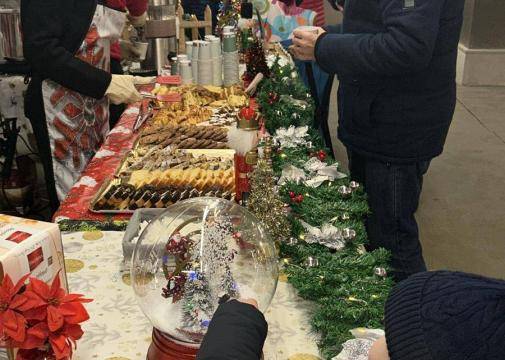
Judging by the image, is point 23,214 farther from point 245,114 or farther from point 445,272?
point 445,272

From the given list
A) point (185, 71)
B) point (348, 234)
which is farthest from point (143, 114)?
point (348, 234)

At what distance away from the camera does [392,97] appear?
1.92 m


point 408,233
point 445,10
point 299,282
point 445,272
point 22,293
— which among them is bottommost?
point 408,233

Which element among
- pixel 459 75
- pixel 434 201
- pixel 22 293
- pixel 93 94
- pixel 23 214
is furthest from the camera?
pixel 459 75

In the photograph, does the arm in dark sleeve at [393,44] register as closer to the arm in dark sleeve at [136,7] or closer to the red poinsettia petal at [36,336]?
the red poinsettia petal at [36,336]

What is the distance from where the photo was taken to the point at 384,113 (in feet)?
6.36

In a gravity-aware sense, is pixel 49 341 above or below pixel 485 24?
above

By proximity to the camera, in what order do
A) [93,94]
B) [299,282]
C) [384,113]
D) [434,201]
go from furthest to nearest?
[434,201]
[93,94]
[384,113]
[299,282]

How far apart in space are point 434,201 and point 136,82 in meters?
2.27

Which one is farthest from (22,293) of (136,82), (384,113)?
(136,82)

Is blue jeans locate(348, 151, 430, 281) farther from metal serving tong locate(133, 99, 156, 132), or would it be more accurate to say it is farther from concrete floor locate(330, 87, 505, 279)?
concrete floor locate(330, 87, 505, 279)

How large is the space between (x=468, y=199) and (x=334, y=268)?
320 cm

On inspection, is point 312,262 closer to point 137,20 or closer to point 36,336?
point 36,336

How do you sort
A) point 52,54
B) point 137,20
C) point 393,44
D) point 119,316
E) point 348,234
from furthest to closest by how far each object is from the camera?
point 137,20, point 52,54, point 393,44, point 348,234, point 119,316
